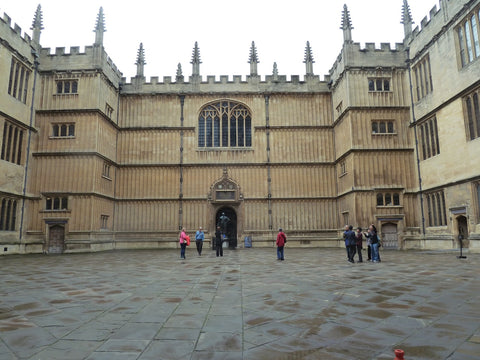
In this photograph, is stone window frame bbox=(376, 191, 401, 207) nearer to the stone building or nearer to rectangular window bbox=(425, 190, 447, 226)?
the stone building

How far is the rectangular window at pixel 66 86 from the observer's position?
2430cm

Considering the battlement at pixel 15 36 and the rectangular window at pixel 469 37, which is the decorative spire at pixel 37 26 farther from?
the rectangular window at pixel 469 37

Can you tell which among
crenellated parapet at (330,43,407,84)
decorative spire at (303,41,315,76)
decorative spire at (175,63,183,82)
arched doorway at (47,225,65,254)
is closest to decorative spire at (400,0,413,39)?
crenellated parapet at (330,43,407,84)

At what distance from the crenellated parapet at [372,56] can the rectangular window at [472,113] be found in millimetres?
7484

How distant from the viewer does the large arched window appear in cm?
2764

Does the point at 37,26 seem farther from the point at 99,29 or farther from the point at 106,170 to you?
the point at 106,170

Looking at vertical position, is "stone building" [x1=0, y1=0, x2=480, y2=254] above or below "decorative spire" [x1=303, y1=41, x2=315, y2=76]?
below

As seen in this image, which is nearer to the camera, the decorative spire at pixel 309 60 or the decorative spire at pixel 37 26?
the decorative spire at pixel 37 26

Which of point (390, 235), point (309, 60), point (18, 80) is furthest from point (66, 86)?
point (390, 235)

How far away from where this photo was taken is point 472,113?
1727cm

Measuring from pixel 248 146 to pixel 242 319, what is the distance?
22986mm

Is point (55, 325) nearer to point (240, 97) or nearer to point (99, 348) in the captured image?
point (99, 348)

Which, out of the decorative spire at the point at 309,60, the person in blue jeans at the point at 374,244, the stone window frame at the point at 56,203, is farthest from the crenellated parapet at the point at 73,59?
the person in blue jeans at the point at 374,244

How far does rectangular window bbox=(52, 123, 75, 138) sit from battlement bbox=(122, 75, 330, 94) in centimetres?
596
